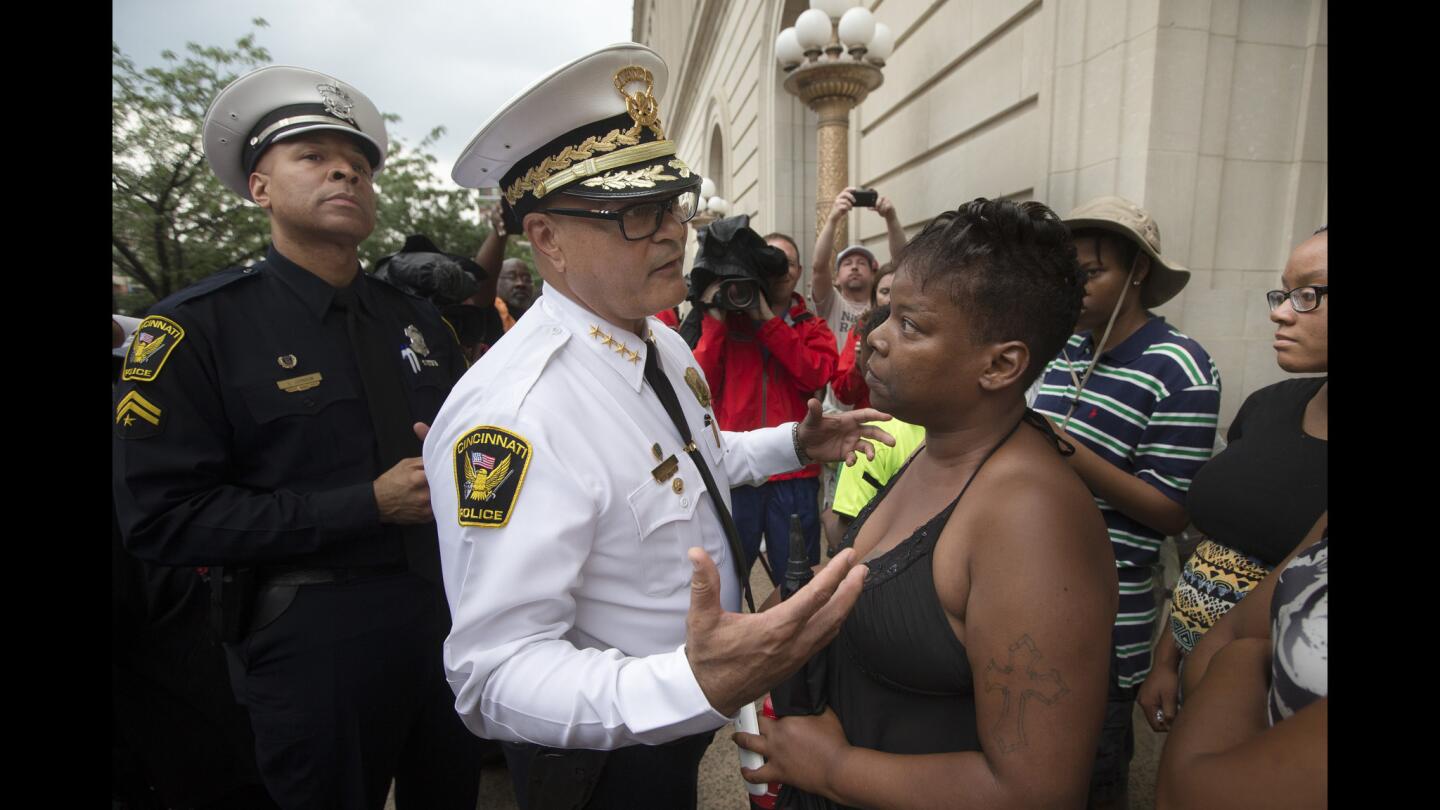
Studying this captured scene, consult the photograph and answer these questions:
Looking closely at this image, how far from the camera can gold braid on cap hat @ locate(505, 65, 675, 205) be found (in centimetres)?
153

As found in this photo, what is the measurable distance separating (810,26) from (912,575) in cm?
537

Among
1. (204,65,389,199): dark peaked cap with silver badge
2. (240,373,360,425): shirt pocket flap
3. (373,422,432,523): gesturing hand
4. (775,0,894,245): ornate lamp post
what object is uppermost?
(775,0,894,245): ornate lamp post

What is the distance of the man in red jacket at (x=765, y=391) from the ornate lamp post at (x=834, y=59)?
1986mm

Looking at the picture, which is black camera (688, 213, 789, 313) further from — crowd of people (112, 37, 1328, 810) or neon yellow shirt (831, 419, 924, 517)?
neon yellow shirt (831, 419, 924, 517)

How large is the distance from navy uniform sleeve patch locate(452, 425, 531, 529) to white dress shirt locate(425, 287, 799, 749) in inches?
0.6

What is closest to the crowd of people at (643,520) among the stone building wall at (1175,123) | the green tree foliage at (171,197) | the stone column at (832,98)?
the stone building wall at (1175,123)

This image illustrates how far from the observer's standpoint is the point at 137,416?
1671 millimetres

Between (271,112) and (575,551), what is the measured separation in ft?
6.23

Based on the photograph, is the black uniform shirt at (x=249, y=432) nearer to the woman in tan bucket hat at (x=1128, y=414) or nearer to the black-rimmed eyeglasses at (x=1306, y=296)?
the woman in tan bucket hat at (x=1128, y=414)

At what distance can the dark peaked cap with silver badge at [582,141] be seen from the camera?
1.52m

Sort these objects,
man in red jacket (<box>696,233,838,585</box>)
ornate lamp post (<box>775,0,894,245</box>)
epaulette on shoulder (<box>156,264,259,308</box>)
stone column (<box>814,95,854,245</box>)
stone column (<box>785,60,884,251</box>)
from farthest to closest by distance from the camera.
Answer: stone column (<box>814,95,854,245</box>) → stone column (<box>785,60,884,251</box>) → ornate lamp post (<box>775,0,894,245</box>) → man in red jacket (<box>696,233,838,585</box>) → epaulette on shoulder (<box>156,264,259,308</box>)

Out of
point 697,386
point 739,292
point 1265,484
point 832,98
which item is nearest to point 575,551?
point 697,386

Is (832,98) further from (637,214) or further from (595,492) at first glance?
(595,492)

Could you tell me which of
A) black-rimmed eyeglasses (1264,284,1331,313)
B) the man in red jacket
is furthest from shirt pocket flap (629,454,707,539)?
the man in red jacket
